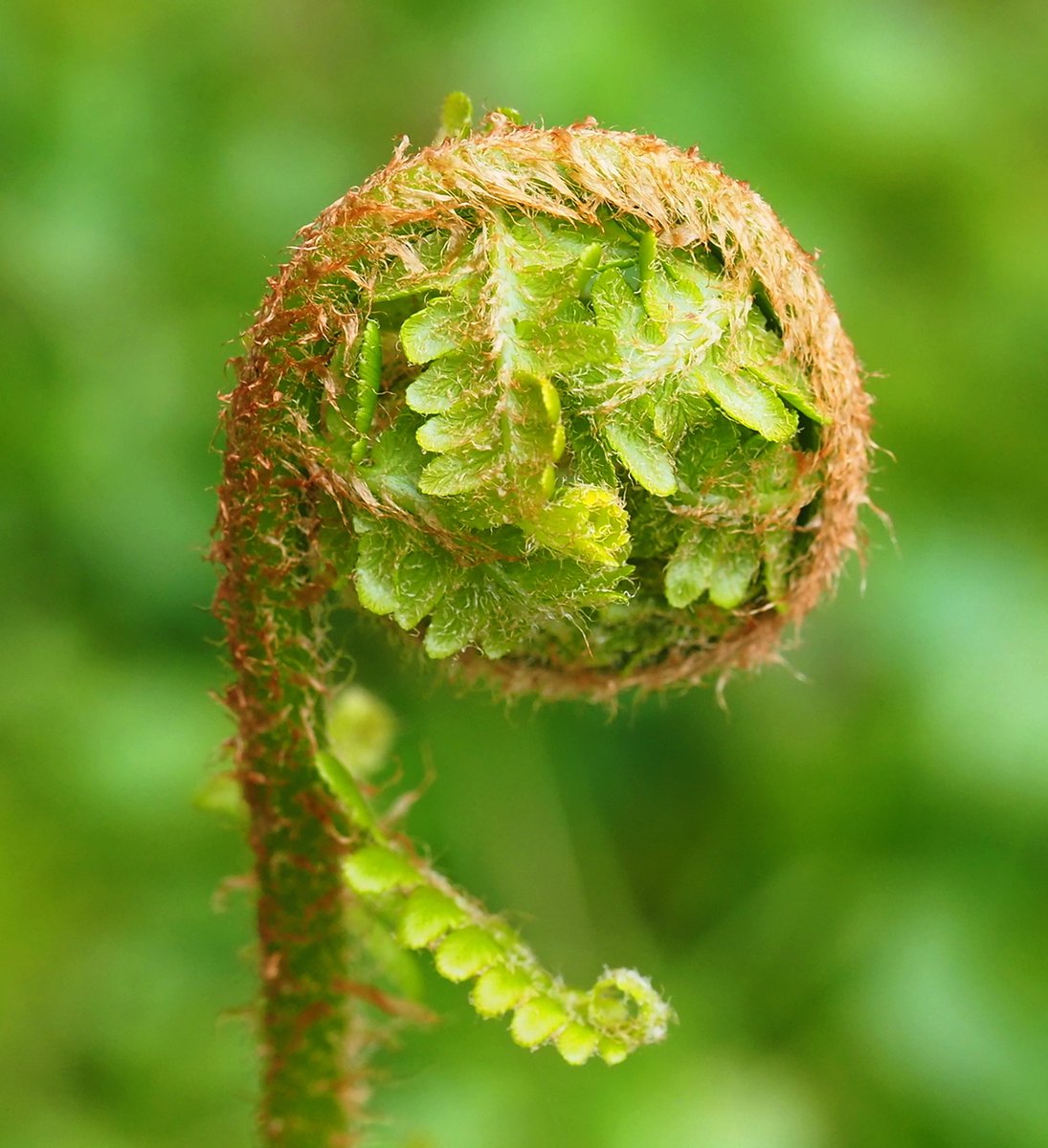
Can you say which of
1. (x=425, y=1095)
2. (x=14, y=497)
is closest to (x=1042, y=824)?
(x=425, y=1095)

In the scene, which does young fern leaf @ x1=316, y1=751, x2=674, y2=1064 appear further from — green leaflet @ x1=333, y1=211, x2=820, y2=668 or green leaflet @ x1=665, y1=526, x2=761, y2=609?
green leaflet @ x1=665, y1=526, x2=761, y2=609

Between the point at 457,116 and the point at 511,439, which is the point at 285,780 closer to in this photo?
the point at 511,439

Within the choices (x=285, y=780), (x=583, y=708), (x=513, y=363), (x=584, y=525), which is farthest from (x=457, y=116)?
(x=583, y=708)

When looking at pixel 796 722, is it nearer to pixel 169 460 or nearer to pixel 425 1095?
pixel 425 1095

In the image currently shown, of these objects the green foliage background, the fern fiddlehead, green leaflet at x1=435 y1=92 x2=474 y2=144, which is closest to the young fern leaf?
the fern fiddlehead

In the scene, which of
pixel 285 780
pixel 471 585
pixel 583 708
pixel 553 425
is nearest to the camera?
pixel 553 425

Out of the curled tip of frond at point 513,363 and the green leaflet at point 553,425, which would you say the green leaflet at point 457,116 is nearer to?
the curled tip of frond at point 513,363
